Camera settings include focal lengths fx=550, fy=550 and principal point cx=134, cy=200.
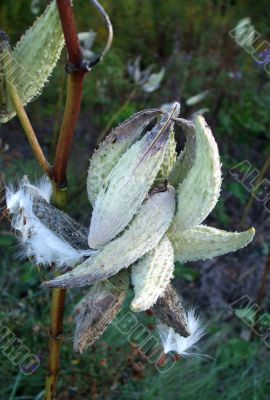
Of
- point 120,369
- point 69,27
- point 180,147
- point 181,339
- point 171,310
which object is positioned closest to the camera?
point 69,27

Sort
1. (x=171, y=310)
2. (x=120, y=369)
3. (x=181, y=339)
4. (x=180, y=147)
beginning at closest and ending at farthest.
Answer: (x=171, y=310) < (x=181, y=339) < (x=120, y=369) < (x=180, y=147)

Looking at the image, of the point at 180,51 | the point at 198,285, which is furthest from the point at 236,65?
the point at 198,285

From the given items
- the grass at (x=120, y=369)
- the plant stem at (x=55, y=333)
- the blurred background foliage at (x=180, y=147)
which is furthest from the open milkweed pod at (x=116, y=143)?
the grass at (x=120, y=369)

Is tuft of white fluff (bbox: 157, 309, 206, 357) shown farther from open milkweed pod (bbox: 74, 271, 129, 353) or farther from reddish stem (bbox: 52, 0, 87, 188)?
reddish stem (bbox: 52, 0, 87, 188)

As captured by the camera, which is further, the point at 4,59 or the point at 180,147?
the point at 180,147

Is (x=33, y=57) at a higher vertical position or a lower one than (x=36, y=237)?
higher

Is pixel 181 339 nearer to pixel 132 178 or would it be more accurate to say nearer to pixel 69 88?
pixel 132 178

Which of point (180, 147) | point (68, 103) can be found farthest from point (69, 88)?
point (180, 147)

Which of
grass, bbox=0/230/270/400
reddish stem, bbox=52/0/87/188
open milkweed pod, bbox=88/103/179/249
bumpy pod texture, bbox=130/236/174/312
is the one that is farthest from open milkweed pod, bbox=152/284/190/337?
grass, bbox=0/230/270/400
